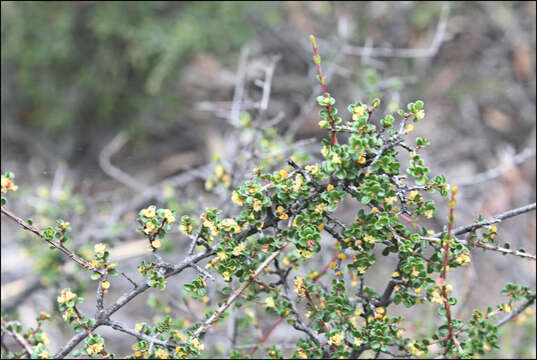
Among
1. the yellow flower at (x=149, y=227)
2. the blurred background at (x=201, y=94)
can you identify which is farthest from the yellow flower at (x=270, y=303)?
the blurred background at (x=201, y=94)

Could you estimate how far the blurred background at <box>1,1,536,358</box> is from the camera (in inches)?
96.7

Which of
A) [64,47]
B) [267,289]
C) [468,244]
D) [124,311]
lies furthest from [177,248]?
[468,244]

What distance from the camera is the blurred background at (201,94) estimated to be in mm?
2455

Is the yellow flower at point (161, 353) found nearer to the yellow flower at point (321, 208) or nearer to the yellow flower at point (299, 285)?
the yellow flower at point (299, 285)

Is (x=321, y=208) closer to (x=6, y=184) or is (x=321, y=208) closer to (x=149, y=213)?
(x=149, y=213)

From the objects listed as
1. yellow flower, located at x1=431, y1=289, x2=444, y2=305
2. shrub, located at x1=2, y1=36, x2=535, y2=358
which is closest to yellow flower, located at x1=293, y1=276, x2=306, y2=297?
shrub, located at x1=2, y1=36, x2=535, y2=358

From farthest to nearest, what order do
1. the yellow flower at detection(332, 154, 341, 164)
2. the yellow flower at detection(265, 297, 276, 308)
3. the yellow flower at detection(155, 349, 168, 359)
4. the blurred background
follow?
the blurred background, the yellow flower at detection(265, 297, 276, 308), the yellow flower at detection(155, 349, 168, 359), the yellow flower at detection(332, 154, 341, 164)

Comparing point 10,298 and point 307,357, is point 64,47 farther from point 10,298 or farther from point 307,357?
point 307,357

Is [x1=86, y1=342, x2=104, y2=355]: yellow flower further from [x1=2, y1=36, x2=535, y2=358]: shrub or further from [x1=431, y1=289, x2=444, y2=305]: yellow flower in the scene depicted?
[x1=431, y1=289, x2=444, y2=305]: yellow flower

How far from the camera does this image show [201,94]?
3.53m

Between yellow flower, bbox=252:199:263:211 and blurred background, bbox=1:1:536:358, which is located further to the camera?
blurred background, bbox=1:1:536:358

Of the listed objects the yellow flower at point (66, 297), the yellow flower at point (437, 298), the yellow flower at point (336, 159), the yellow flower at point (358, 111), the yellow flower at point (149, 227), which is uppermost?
the yellow flower at point (358, 111)

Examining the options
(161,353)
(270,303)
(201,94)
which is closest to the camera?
(161,353)

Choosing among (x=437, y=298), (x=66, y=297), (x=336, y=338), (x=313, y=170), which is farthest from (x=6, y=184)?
(x=437, y=298)
